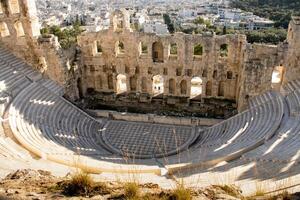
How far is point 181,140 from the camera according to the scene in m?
22.2

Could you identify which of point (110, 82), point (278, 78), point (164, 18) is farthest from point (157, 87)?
point (164, 18)

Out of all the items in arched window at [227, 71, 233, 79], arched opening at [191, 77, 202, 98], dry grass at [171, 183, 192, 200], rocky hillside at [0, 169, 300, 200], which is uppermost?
dry grass at [171, 183, 192, 200]

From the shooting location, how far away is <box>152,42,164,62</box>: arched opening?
27.5 metres

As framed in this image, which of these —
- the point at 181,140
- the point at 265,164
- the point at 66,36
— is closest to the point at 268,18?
the point at 66,36

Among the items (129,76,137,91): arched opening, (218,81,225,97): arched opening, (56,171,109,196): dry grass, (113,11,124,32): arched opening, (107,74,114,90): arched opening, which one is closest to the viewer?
(56,171,109,196): dry grass

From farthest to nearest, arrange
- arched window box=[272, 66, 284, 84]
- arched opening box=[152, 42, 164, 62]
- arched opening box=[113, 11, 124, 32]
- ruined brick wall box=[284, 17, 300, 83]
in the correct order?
arched opening box=[152, 42, 164, 62] < arched opening box=[113, 11, 124, 32] < arched window box=[272, 66, 284, 84] < ruined brick wall box=[284, 17, 300, 83]

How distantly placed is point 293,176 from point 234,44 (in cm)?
1491

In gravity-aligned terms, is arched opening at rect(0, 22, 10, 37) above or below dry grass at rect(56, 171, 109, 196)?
above

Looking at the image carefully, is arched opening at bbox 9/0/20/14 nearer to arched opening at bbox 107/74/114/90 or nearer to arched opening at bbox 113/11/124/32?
arched opening at bbox 113/11/124/32

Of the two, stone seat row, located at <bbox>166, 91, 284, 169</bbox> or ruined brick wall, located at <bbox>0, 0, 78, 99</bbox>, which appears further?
ruined brick wall, located at <bbox>0, 0, 78, 99</bbox>

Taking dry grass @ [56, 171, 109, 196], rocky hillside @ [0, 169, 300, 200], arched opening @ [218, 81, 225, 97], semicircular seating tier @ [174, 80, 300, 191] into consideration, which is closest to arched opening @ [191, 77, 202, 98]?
arched opening @ [218, 81, 225, 97]

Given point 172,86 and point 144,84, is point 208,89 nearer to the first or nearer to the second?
point 172,86

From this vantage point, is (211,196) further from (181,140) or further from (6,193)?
(181,140)

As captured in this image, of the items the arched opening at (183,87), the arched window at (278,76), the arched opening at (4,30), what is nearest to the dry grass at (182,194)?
the arched window at (278,76)
